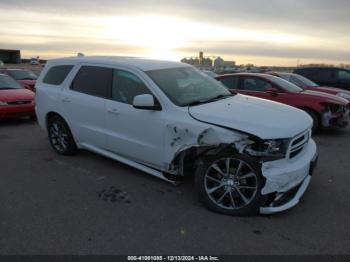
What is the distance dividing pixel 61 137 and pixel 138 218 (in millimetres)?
2963

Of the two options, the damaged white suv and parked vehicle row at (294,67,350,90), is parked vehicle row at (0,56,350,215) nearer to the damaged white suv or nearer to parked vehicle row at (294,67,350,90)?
the damaged white suv

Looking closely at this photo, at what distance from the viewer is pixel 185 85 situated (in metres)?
4.89

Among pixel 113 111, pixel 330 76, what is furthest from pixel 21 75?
pixel 330 76

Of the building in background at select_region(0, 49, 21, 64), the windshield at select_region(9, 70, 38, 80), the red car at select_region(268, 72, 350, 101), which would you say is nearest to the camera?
the red car at select_region(268, 72, 350, 101)

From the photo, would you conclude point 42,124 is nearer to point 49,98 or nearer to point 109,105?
point 49,98

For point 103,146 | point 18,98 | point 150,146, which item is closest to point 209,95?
point 150,146

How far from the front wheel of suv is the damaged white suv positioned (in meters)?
0.04

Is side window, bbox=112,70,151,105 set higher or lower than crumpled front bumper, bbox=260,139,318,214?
higher

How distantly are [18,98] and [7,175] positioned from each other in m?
4.87

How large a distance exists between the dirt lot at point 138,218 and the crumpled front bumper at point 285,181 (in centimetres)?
17

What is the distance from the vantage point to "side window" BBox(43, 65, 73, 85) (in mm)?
6039

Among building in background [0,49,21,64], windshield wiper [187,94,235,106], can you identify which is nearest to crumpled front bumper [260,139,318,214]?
windshield wiper [187,94,235,106]

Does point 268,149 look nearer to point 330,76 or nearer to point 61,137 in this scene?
point 61,137

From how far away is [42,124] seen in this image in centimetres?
653
